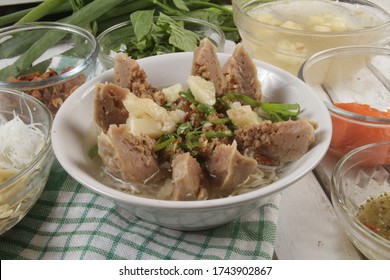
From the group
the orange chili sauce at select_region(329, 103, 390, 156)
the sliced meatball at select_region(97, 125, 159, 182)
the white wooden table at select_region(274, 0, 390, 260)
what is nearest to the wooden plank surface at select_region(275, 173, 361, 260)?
the white wooden table at select_region(274, 0, 390, 260)

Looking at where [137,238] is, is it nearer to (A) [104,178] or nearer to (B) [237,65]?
(A) [104,178]

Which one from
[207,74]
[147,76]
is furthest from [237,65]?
[147,76]

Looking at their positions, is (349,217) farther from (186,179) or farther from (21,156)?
(21,156)

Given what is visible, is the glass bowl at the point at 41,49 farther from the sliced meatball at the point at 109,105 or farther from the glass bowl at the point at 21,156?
the sliced meatball at the point at 109,105

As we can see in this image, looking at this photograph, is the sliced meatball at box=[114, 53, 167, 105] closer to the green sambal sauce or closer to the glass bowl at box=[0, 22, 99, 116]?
the glass bowl at box=[0, 22, 99, 116]

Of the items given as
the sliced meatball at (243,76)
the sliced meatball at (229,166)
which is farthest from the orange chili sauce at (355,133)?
the sliced meatball at (229,166)
